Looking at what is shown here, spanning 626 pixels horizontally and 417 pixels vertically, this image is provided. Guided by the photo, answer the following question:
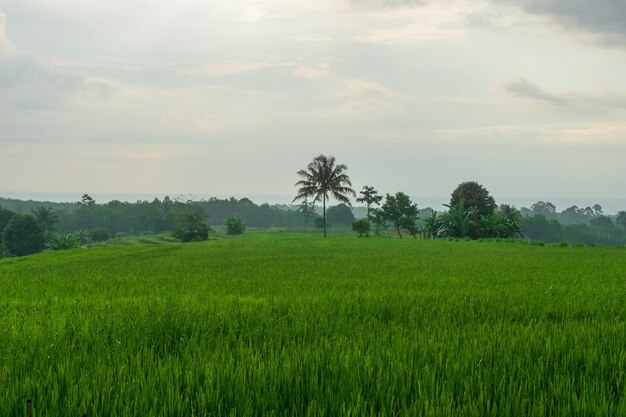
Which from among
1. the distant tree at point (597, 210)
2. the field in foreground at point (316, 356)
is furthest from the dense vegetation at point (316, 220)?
the distant tree at point (597, 210)

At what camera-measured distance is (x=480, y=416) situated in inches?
87.7

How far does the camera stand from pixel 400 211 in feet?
201

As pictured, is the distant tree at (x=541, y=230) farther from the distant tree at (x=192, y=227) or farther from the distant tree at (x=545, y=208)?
the distant tree at (x=545, y=208)

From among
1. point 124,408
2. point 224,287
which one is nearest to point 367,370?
point 124,408

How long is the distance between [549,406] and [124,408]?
2.35m

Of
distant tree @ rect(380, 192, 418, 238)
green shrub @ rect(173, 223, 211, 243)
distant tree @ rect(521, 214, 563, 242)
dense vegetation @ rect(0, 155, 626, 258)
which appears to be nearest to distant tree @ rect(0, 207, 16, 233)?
dense vegetation @ rect(0, 155, 626, 258)

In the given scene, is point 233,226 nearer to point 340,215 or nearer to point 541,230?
point 340,215

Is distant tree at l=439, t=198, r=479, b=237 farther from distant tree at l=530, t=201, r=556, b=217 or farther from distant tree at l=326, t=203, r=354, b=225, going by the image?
distant tree at l=530, t=201, r=556, b=217

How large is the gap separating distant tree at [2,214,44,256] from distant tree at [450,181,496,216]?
61330 millimetres

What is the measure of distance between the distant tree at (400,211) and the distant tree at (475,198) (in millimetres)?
6329

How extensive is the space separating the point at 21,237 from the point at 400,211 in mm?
56435

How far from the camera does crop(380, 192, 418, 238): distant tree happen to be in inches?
2373

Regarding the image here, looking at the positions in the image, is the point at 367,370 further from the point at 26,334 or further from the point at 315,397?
the point at 26,334

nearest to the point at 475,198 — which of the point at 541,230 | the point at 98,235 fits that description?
the point at 541,230
